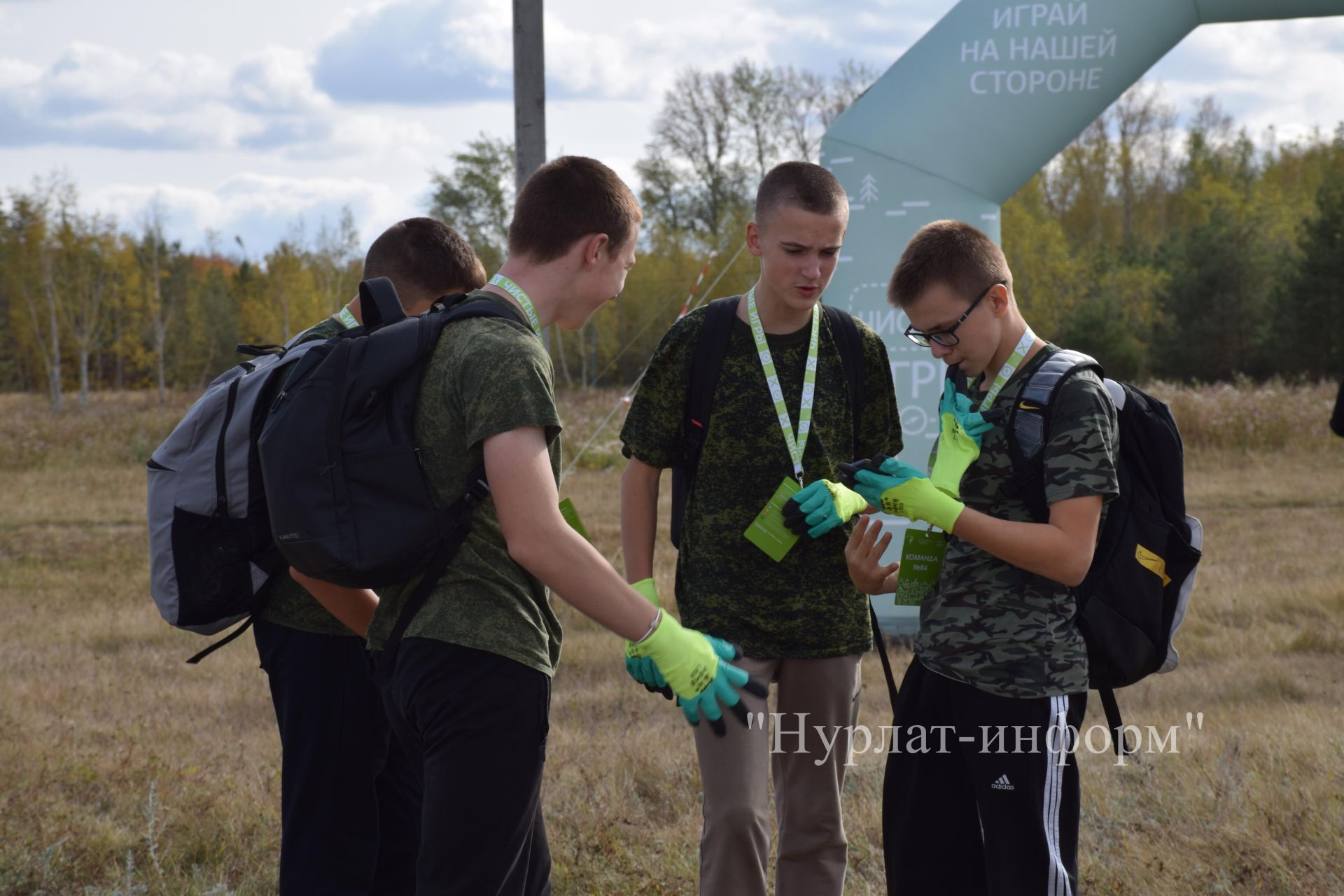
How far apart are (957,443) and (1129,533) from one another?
16.8 inches

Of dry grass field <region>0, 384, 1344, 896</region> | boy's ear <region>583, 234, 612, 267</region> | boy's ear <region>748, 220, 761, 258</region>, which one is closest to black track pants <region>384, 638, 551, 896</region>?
boy's ear <region>583, 234, 612, 267</region>

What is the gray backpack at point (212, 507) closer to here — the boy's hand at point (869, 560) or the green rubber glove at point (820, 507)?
the green rubber glove at point (820, 507)

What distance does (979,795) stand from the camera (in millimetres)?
2559

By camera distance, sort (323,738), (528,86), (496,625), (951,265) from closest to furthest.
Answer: (496,625) → (951,265) → (323,738) → (528,86)

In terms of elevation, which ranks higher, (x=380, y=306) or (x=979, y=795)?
(x=380, y=306)

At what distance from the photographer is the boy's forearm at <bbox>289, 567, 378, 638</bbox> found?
2660 mm

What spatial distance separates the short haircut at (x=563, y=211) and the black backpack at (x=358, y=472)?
12.7 inches

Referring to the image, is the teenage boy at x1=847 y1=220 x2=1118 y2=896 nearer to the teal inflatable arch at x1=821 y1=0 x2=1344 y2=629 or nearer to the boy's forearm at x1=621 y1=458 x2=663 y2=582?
the boy's forearm at x1=621 y1=458 x2=663 y2=582

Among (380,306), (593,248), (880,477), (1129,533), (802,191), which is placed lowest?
(1129,533)

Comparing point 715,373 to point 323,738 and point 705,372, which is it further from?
point 323,738

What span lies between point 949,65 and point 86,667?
609 centimetres

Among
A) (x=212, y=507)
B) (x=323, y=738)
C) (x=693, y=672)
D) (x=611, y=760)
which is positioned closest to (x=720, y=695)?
(x=693, y=672)

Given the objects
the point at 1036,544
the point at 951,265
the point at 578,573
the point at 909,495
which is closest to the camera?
the point at 578,573

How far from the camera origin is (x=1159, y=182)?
5991 centimetres
